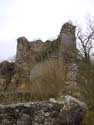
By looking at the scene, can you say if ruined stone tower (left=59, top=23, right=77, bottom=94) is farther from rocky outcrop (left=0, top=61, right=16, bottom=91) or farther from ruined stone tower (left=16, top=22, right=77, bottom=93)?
rocky outcrop (left=0, top=61, right=16, bottom=91)

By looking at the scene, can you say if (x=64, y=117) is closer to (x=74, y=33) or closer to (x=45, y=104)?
(x=45, y=104)

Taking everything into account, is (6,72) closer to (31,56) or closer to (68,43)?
(31,56)

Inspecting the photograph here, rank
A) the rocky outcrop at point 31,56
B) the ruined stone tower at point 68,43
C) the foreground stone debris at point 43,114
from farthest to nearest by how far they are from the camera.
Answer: the rocky outcrop at point 31,56, the ruined stone tower at point 68,43, the foreground stone debris at point 43,114

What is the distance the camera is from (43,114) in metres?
8.06

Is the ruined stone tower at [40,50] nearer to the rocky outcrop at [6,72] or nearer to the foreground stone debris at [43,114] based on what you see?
the rocky outcrop at [6,72]

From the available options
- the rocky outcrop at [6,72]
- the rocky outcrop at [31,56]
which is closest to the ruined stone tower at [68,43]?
the rocky outcrop at [31,56]

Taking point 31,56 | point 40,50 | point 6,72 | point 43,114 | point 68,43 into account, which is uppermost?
point 68,43

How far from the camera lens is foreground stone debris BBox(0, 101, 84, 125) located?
26.2 feet

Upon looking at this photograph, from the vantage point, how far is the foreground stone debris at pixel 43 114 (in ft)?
26.2

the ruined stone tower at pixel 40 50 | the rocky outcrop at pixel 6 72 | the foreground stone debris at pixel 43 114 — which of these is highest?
the ruined stone tower at pixel 40 50

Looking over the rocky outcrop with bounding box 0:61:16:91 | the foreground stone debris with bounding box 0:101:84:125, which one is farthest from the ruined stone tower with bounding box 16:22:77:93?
the foreground stone debris with bounding box 0:101:84:125

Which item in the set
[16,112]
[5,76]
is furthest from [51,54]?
[16,112]

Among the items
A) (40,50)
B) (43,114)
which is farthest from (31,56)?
(43,114)

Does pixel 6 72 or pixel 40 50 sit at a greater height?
pixel 40 50
